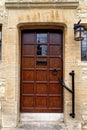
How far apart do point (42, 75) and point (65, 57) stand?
67 cm

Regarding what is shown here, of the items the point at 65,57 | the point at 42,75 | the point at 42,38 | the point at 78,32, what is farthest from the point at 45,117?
the point at 78,32

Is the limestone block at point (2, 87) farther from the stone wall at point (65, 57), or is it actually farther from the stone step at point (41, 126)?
the stone step at point (41, 126)

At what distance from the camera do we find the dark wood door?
5.31m

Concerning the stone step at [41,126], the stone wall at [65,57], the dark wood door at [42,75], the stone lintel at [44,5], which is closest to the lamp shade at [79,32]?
the stone wall at [65,57]

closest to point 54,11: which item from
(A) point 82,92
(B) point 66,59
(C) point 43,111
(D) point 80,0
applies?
(D) point 80,0

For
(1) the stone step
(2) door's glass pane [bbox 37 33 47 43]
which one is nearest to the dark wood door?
(2) door's glass pane [bbox 37 33 47 43]

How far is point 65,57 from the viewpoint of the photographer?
507 cm

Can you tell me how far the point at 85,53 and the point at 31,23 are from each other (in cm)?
134

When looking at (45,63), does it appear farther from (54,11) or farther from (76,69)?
(54,11)

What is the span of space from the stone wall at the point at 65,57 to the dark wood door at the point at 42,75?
0.30 metres

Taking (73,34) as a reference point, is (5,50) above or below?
below

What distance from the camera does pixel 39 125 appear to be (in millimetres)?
5145

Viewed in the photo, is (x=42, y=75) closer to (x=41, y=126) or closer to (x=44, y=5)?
Result: (x=41, y=126)

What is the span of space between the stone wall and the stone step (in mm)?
161
